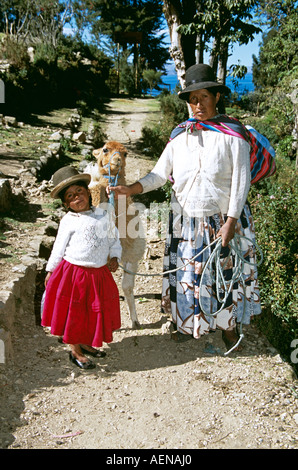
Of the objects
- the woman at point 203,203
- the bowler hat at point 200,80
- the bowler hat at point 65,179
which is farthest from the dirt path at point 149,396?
the bowler hat at point 200,80

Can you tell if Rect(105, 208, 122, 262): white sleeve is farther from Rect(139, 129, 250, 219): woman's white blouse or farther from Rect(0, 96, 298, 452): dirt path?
Rect(0, 96, 298, 452): dirt path

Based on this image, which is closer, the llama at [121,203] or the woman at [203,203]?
the woman at [203,203]

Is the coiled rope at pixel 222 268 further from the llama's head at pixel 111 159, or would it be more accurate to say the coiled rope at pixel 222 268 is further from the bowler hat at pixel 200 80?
the bowler hat at pixel 200 80

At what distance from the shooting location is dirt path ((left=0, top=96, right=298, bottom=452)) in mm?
2723

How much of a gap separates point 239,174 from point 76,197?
1285 mm

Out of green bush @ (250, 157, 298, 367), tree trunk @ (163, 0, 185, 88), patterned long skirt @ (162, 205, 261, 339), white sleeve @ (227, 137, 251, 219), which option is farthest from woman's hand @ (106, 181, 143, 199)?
tree trunk @ (163, 0, 185, 88)

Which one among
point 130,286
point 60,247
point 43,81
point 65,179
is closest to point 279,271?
point 130,286

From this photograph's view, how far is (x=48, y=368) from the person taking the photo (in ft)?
11.2

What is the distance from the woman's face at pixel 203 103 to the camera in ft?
10.4

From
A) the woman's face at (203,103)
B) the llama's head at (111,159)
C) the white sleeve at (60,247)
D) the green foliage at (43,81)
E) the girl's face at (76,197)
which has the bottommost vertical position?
the white sleeve at (60,247)

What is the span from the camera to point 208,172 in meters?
3.22

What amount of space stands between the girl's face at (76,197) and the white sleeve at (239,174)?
116 cm

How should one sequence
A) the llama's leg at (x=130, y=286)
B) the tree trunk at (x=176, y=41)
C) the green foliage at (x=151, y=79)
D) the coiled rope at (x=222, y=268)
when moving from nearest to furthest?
the coiled rope at (x=222, y=268), the llama's leg at (x=130, y=286), the tree trunk at (x=176, y=41), the green foliage at (x=151, y=79)

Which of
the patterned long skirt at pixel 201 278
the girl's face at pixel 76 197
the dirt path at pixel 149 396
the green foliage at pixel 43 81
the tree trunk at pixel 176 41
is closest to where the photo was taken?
the dirt path at pixel 149 396
